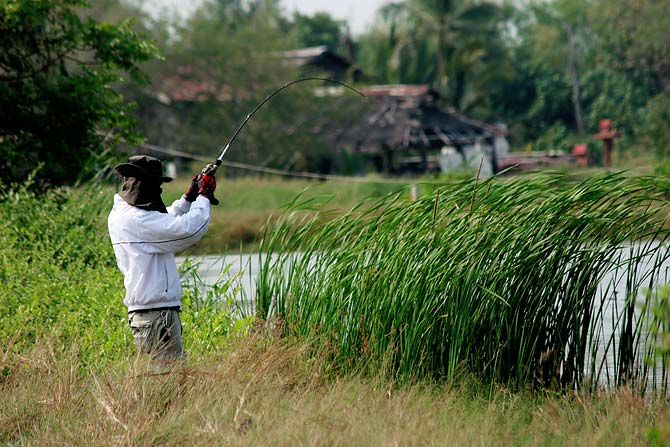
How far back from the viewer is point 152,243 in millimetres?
5621

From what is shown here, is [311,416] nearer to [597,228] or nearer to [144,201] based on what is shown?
[144,201]

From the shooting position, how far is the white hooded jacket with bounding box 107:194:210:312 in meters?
5.55

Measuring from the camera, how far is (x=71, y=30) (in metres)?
10.7

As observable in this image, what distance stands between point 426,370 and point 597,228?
4.20 feet

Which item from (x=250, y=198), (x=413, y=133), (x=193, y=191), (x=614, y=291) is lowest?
(x=250, y=198)

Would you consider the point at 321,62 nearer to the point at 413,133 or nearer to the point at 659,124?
the point at 413,133

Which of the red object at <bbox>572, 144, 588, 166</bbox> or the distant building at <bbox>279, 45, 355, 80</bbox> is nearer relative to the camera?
the red object at <bbox>572, 144, 588, 166</bbox>

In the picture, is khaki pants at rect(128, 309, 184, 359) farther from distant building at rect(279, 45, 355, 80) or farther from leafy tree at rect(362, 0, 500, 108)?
leafy tree at rect(362, 0, 500, 108)

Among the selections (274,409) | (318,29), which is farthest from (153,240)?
(318,29)

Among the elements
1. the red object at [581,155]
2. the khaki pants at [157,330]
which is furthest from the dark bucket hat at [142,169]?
the red object at [581,155]

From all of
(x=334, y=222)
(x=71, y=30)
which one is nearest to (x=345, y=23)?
(x=71, y=30)

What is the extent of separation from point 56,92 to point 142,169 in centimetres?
522

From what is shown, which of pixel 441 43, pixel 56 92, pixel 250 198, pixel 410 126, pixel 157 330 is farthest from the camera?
pixel 441 43

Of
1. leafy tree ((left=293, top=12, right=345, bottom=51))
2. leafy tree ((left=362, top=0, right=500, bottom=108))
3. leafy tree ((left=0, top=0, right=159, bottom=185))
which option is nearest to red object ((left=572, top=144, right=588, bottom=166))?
leafy tree ((left=362, top=0, right=500, bottom=108))
